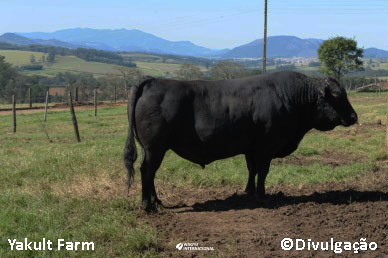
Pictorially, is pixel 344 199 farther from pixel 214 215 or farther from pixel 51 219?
pixel 51 219

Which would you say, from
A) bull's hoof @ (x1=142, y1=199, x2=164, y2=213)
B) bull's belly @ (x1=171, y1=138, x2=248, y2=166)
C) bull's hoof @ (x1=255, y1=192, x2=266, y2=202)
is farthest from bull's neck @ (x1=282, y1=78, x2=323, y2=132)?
bull's hoof @ (x1=142, y1=199, x2=164, y2=213)

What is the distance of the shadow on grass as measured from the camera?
7.04 metres

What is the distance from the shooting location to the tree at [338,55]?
6156 cm

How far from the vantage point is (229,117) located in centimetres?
698

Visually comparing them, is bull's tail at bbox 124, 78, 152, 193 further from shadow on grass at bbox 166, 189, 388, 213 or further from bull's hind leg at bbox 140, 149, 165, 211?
shadow on grass at bbox 166, 189, 388, 213

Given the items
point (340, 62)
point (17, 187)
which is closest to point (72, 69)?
point (340, 62)

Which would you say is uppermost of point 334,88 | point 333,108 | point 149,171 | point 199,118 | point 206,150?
point 334,88

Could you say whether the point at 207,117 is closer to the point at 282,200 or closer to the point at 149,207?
the point at 149,207

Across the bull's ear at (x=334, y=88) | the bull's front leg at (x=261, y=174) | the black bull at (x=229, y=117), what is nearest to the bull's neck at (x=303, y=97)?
the black bull at (x=229, y=117)

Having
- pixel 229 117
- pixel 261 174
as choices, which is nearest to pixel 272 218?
pixel 261 174

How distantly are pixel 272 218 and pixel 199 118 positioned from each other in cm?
189

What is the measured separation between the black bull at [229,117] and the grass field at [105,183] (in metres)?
0.95

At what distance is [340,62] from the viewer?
202 ft

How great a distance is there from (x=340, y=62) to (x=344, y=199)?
58.2 meters
